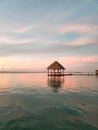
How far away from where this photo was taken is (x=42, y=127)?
7.95 metres

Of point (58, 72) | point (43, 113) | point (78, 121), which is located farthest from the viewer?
point (58, 72)

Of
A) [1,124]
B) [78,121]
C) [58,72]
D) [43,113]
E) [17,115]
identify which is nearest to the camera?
[1,124]

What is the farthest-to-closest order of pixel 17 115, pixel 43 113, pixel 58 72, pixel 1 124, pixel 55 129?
pixel 58 72 < pixel 43 113 < pixel 17 115 < pixel 1 124 < pixel 55 129

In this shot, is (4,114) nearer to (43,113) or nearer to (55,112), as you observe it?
(43,113)

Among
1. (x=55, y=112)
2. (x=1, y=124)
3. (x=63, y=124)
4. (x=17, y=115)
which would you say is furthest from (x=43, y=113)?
(x=1, y=124)

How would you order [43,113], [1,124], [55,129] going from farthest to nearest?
[43,113] → [1,124] → [55,129]

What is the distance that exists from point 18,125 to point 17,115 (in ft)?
5.59

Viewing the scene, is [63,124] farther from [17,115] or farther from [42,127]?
[17,115]

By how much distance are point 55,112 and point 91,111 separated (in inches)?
95.2

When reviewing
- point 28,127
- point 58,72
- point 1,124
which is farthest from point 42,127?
point 58,72

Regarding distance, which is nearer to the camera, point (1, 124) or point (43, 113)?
point (1, 124)

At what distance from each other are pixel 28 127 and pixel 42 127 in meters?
0.68

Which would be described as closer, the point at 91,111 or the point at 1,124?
the point at 1,124

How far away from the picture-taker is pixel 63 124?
837 centimetres
